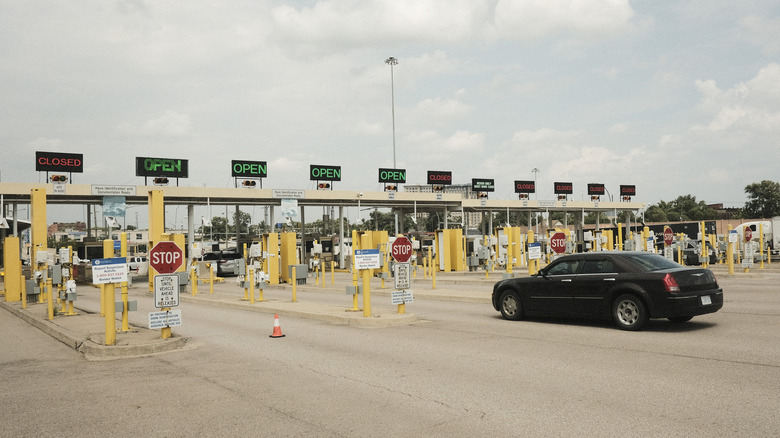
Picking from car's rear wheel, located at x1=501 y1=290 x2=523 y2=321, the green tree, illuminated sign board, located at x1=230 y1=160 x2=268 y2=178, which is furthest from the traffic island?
the green tree

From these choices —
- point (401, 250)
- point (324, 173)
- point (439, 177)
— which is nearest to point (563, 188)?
point (439, 177)

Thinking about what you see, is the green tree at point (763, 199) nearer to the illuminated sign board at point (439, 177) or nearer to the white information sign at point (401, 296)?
the illuminated sign board at point (439, 177)

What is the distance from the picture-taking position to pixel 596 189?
71312 mm

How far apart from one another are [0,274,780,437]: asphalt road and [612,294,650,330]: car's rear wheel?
270 mm

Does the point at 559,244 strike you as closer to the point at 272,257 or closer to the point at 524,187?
the point at 272,257

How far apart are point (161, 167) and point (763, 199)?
88.5 m

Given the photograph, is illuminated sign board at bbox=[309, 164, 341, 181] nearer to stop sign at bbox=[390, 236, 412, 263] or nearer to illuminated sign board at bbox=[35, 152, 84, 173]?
illuminated sign board at bbox=[35, 152, 84, 173]

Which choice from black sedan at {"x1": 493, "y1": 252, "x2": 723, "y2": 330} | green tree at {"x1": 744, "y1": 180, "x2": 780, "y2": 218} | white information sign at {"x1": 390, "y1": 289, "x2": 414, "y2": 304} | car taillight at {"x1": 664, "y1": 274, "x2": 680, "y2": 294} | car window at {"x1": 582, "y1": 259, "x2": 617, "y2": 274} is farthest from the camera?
green tree at {"x1": 744, "y1": 180, "x2": 780, "y2": 218}

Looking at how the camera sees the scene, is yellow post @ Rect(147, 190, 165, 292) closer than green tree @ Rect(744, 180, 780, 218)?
Yes

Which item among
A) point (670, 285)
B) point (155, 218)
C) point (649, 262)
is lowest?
point (670, 285)

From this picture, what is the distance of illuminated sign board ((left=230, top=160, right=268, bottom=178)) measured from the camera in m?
47.6

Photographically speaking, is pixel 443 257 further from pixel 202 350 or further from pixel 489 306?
pixel 202 350

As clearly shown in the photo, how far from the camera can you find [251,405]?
265 inches

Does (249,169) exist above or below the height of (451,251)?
above
